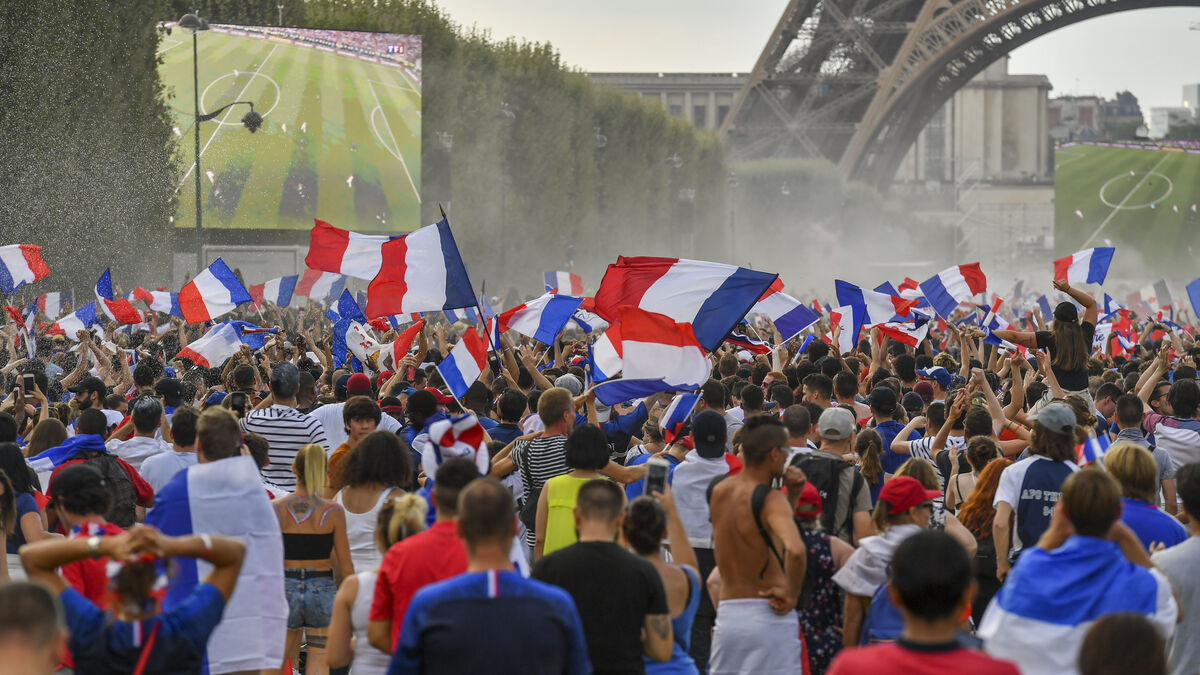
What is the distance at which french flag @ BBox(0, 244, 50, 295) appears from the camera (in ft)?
45.6

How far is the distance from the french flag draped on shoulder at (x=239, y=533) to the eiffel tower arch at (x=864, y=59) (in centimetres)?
5897

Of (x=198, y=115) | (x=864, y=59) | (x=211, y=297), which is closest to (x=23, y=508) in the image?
(x=211, y=297)

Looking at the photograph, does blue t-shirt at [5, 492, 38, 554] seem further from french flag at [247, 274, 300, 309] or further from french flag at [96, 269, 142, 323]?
french flag at [247, 274, 300, 309]

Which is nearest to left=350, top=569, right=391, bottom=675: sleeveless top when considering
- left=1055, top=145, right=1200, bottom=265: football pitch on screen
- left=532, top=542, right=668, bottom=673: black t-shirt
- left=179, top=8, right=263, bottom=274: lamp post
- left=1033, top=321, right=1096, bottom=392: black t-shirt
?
left=532, top=542, right=668, bottom=673: black t-shirt

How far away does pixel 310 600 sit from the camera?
19.3ft

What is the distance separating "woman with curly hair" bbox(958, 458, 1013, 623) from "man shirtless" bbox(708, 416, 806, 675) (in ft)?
4.20

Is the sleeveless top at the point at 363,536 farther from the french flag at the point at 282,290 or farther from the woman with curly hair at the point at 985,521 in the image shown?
the french flag at the point at 282,290

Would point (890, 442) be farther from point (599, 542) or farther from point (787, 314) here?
point (787, 314)

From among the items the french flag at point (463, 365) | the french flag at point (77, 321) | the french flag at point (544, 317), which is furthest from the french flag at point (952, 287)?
the french flag at point (77, 321)

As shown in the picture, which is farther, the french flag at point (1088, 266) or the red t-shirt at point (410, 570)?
the french flag at point (1088, 266)

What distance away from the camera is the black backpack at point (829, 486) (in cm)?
566

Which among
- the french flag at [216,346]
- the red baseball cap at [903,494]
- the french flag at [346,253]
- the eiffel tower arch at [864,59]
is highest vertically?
the eiffel tower arch at [864,59]

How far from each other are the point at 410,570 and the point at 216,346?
23.4 ft

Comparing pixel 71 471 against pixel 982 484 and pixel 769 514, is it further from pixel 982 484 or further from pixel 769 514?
pixel 982 484
